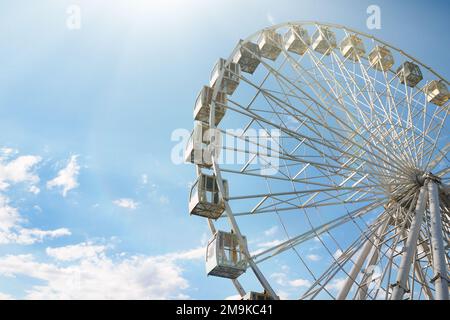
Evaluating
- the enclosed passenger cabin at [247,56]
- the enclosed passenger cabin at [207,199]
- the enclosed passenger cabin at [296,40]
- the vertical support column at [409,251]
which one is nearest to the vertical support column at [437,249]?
the vertical support column at [409,251]

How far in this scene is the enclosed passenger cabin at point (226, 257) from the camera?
41.4ft

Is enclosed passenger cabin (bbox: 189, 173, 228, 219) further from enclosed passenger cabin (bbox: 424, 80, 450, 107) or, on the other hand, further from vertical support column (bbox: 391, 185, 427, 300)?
enclosed passenger cabin (bbox: 424, 80, 450, 107)

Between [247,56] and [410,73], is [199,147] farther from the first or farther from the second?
[410,73]

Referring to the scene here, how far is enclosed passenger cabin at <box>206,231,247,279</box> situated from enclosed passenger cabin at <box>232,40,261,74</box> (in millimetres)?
7908

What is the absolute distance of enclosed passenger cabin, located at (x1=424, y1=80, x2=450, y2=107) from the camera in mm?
20078

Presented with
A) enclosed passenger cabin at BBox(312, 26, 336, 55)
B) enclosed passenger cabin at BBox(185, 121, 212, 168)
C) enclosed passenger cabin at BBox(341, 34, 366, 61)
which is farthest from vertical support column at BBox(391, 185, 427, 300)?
enclosed passenger cabin at BBox(312, 26, 336, 55)

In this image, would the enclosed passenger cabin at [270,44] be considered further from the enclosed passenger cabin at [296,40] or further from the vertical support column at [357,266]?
the vertical support column at [357,266]

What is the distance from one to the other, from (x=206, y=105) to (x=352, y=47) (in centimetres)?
817

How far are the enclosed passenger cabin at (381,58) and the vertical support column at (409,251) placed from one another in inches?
291

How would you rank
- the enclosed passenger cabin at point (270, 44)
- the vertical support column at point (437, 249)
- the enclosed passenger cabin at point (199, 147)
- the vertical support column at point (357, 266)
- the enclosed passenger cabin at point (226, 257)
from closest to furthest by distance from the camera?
1. the vertical support column at point (437, 249)
2. the enclosed passenger cabin at point (226, 257)
3. the vertical support column at point (357, 266)
4. the enclosed passenger cabin at point (199, 147)
5. the enclosed passenger cabin at point (270, 44)

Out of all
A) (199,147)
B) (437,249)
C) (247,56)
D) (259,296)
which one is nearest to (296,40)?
(247,56)
